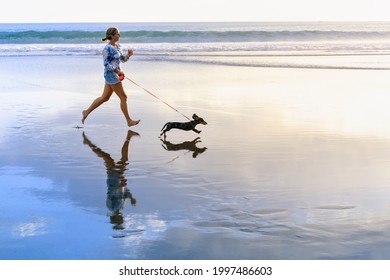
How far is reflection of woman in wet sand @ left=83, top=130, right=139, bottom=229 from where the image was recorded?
6090mm

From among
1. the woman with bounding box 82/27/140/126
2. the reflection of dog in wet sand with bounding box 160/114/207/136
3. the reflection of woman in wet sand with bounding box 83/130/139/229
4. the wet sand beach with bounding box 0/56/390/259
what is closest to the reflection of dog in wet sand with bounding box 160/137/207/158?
the wet sand beach with bounding box 0/56/390/259

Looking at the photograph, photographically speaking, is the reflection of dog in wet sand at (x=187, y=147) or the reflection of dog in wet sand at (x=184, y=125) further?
the reflection of dog in wet sand at (x=184, y=125)

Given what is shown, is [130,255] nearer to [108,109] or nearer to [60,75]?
[108,109]

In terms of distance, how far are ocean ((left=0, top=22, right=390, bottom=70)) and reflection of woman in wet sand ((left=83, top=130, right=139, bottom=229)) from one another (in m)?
17.5

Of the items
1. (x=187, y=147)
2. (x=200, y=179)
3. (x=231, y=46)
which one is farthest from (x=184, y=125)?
(x=231, y=46)

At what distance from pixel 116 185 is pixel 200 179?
1054 millimetres

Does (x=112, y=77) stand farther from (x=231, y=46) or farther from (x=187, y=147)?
(x=231, y=46)

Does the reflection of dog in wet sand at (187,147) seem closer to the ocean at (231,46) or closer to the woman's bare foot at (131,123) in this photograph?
the woman's bare foot at (131,123)

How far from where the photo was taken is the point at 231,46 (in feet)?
134

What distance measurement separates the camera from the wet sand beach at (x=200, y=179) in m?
5.26

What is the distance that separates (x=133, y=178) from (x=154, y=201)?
3.67ft

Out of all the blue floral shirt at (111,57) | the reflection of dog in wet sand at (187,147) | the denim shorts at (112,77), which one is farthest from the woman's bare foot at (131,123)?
the reflection of dog in wet sand at (187,147)

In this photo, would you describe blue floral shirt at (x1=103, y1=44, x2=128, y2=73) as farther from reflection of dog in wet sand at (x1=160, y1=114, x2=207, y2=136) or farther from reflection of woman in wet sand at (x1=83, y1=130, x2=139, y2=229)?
reflection of woman in wet sand at (x1=83, y1=130, x2=139, y2=229)

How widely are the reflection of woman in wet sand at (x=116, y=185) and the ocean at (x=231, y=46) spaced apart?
17.5m
